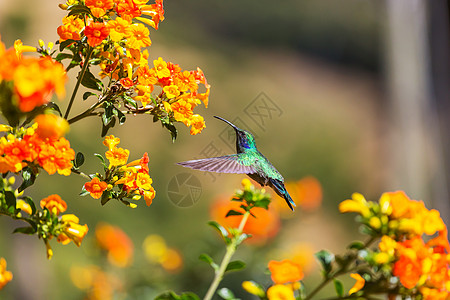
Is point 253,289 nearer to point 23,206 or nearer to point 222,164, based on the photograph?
point 222,164

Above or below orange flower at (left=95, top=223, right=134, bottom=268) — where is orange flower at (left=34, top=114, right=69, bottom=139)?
above

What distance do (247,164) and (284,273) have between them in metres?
0.14

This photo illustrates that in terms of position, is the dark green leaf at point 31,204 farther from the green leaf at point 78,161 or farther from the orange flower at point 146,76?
the orange flower at point 146,76

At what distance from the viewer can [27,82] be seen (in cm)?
34

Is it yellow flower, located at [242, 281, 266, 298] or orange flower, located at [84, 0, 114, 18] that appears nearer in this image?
orange flower, located at [84, 0, 114, 18]

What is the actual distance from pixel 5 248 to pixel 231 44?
10.6 ft

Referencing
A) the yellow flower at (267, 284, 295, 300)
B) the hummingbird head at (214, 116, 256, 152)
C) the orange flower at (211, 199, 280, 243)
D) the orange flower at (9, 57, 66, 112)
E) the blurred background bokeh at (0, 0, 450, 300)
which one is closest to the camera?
the orange flower at (9, 57, 66, 112)

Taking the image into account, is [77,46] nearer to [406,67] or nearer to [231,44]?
[406,67]

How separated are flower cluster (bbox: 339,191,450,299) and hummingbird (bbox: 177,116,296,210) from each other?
0.33 feet

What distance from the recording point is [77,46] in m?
0.48

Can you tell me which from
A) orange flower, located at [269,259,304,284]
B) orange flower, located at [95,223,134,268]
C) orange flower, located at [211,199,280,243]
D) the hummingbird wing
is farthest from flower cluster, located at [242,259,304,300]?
orange flower, located at [95,223,134,268]

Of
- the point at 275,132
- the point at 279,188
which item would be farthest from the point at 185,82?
the point at 275,132

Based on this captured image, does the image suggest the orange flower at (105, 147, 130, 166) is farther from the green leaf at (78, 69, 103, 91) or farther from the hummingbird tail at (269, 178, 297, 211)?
the hummingbird tail at (269, 178, 297, 211)

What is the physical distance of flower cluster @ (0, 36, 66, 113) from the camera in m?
0.34
